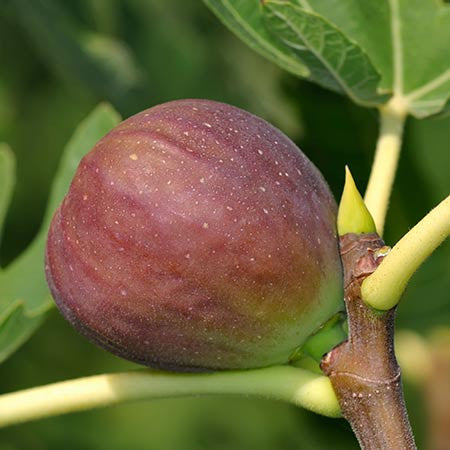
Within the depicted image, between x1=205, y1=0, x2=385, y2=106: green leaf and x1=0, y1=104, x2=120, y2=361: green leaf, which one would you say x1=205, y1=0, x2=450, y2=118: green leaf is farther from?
x1=0, y1=104, x2=120, y2=361: green leaf

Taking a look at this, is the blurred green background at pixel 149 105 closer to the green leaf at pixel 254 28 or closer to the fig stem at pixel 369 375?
the green leaf at pixel 254 28

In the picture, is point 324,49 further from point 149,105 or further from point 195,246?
point 149,105

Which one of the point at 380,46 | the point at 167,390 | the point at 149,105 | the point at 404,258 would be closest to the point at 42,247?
the point at 167,390

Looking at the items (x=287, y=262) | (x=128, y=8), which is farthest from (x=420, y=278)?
(x=287, y=262)

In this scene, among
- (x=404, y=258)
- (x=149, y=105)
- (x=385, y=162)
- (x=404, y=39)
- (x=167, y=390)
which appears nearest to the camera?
(x=404, y=258)

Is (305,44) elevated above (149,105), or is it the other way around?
(305,44)

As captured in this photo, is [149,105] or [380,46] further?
[149,105]

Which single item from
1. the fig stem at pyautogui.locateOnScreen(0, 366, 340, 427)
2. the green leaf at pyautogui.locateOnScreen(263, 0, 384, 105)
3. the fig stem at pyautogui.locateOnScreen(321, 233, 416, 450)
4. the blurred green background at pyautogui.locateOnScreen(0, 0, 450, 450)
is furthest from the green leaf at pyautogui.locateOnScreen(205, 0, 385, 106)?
the blurred green background at pyautogui.locateOnScreen(0, 0, 450, 450)
